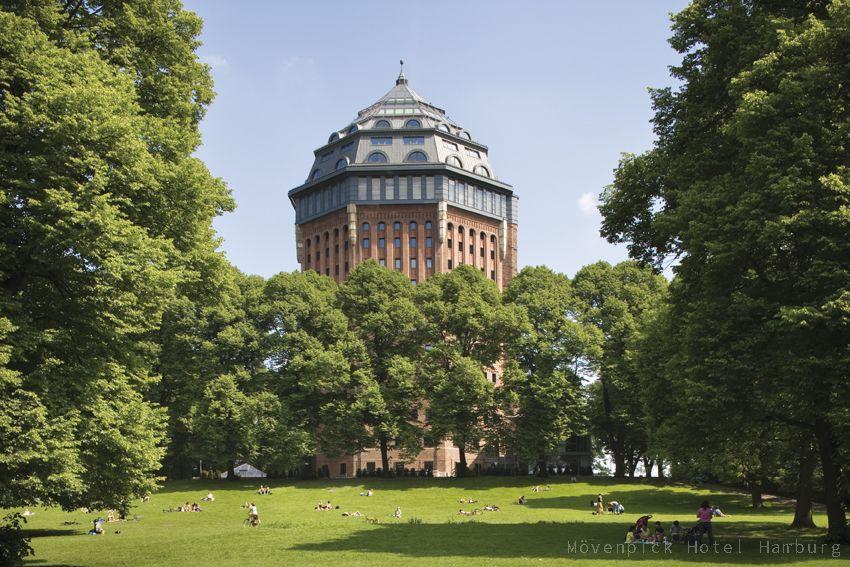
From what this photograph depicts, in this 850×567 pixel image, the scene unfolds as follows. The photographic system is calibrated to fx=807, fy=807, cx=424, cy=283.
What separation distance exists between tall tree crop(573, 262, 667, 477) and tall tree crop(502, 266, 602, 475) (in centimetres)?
187

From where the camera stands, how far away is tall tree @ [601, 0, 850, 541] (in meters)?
23.2

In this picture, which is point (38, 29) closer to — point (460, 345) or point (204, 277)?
point (204, 277)

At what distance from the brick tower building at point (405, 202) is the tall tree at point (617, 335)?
2905 centimetres

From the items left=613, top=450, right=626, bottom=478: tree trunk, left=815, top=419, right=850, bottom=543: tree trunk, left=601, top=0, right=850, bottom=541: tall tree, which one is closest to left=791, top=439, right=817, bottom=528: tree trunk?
left=815, top=419, right=850, bottom=543: tree trunk

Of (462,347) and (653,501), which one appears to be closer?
(653,501)

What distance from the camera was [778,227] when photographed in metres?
23.1

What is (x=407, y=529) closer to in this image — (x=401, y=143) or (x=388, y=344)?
(x=388, y=344)

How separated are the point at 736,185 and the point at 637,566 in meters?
12.2

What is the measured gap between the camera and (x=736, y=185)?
2575cm

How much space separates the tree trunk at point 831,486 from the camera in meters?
25.5

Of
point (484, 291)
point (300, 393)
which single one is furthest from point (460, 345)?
point (300, 393)

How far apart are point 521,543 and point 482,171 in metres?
86.7

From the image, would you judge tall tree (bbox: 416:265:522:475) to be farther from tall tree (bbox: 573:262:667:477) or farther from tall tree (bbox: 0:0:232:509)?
tall tree (bbox: 0:0:232:509)

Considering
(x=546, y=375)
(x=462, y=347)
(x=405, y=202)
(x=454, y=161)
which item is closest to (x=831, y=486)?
(x=546, y=375)
